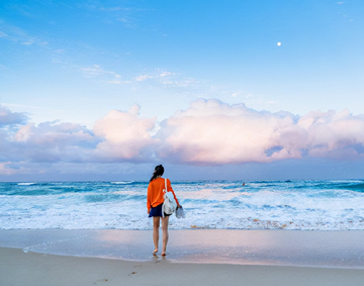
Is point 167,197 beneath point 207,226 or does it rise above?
above

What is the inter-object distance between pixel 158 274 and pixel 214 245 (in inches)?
100

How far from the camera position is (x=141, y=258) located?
6.21 m

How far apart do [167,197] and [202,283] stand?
7.24ft

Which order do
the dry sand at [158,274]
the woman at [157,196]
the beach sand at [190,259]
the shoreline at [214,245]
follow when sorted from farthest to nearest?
1. the woman at [157,196]
2. the shoreline at [214,245]
3. the beach sand at [190,259]
4. the dry sand at [158,274]

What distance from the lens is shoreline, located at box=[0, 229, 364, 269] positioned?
19.5ft

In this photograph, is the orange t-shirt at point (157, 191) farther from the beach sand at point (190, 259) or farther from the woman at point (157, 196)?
the beach sand at point (190, 259)

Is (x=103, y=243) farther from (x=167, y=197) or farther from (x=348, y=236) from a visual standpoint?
(x=348, y=236)

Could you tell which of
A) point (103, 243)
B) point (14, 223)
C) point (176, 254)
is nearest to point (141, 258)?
point (176, 254)

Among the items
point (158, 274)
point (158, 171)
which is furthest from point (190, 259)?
point (158, 171)

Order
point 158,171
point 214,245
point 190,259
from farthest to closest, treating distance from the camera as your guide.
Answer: point 214,245 < point 158,171 < point 190,259

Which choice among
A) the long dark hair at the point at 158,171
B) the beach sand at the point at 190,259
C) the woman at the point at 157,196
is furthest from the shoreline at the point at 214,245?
the long dark hair at the point at 158,171

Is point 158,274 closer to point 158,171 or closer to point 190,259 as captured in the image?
point 190,259

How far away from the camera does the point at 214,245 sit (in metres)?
7.27

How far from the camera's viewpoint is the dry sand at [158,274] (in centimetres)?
462
